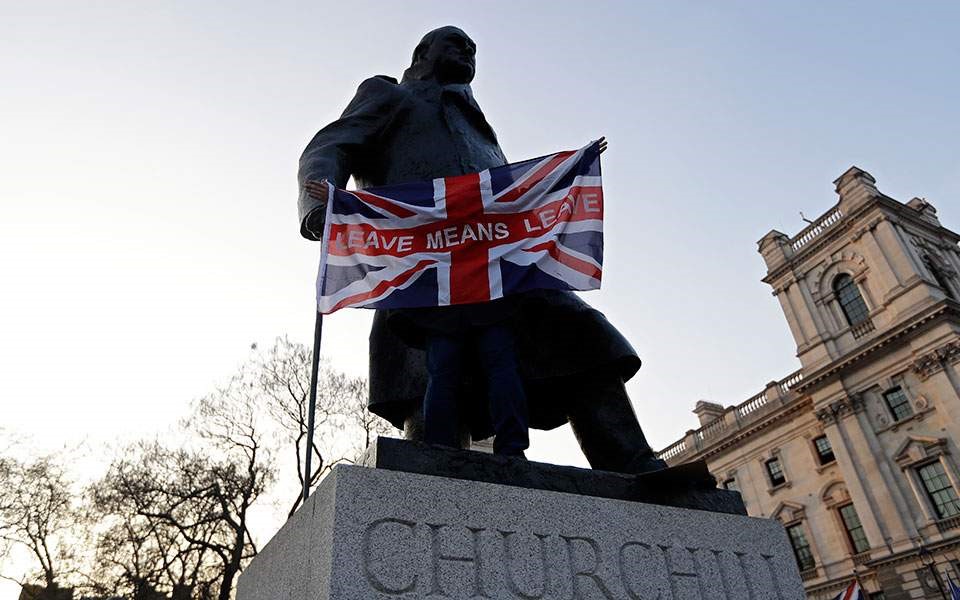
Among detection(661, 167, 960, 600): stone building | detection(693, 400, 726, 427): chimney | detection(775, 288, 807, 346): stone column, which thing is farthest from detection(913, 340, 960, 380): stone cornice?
detection(693, 400, 726, 427): chimney

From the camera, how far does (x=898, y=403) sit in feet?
92.2

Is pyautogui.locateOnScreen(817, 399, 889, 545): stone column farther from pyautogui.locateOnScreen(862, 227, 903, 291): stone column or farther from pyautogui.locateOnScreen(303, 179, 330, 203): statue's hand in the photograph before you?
pyautogui.locateOnScreen(303, 179, 330, 203): statue's hand

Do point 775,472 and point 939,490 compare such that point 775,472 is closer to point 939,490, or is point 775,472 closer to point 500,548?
point 939,490

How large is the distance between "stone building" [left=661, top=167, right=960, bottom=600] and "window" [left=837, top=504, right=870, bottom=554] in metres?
0.05

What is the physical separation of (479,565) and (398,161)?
7.79 ft

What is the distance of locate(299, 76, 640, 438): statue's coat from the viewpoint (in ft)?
10.4

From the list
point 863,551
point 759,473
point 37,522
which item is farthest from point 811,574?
point 37,522

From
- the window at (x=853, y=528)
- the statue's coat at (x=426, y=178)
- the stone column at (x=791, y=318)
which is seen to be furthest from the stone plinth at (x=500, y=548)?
the stone column at (x=791, y=318)

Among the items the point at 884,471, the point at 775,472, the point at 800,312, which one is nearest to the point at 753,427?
the point at 775,472

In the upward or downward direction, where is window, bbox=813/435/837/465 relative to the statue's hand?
upward

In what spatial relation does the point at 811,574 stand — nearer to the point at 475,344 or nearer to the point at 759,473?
the point at 759,473

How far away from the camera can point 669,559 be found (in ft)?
7.98

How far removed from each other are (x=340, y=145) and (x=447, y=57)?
38.8 inches

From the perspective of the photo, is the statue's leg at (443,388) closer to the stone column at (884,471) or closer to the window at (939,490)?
the window at (939,490)
